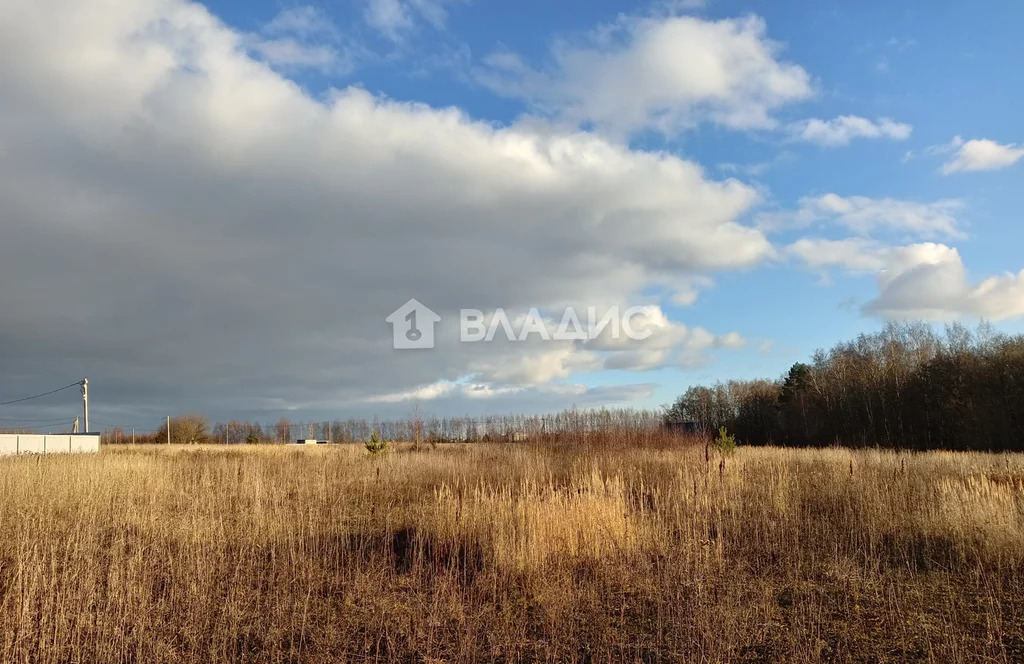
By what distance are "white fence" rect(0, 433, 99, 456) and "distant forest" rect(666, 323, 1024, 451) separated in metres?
28.8

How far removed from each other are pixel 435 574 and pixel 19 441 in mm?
32959

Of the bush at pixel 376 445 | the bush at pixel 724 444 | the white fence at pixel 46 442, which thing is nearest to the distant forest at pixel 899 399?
the bush at pixel 724 444

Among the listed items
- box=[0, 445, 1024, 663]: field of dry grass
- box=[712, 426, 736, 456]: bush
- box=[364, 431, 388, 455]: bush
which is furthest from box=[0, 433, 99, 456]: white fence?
box=[712, 426, 736, 456]: bush

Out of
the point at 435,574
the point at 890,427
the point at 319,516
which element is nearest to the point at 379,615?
the point at 435,574

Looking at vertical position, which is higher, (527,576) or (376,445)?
(376,445)

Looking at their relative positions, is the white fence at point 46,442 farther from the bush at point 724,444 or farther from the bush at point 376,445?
the bush at point 724,444

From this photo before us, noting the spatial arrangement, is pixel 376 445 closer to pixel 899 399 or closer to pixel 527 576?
pixel 527 576

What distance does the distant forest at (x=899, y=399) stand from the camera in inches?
926

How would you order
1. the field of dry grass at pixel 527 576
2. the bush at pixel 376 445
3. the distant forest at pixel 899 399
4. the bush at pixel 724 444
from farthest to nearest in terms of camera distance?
the distant forest at pixel 899 399
the bush at pixel 376 445
the bush at pixel 724 444
the field of dry grass at pixel 527 576

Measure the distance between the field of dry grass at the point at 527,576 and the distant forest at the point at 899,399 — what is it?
12.6 meters

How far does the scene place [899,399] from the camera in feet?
99.1

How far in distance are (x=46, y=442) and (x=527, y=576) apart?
3409cm

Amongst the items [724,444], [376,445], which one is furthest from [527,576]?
[376,445]

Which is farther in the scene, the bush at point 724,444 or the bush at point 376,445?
the bush at point 376,445
